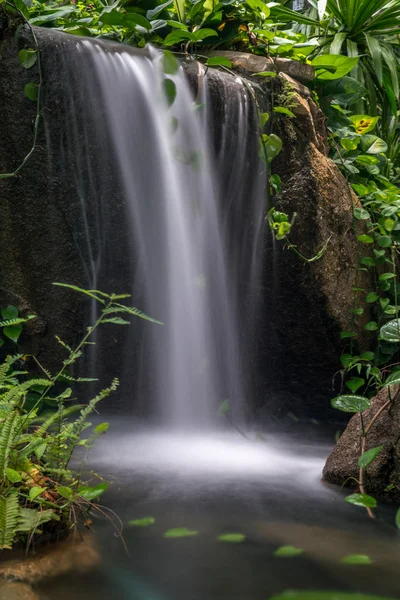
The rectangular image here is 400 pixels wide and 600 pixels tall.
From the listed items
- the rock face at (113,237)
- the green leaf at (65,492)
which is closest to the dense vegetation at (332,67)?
the rock face at (113,237)

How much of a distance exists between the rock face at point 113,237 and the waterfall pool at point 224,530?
815mm

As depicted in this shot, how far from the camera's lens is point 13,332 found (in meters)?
3.07

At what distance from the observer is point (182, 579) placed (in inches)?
61.4

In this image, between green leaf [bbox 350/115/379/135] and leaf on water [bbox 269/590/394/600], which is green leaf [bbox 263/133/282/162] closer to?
green leaf [bbox 350/115/379/135]

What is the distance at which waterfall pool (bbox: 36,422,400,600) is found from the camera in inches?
59.9

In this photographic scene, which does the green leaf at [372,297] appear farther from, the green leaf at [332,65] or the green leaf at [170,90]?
the green leaf at [170,90]

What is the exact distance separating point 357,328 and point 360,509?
1.86 meters

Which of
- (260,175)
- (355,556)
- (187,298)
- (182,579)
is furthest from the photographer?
(260,175)

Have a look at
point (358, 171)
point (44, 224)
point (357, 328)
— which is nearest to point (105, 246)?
point (44, 224)

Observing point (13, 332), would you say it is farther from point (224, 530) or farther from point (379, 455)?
point (379, 455)

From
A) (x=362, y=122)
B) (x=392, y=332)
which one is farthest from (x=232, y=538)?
(x=362, y=122)

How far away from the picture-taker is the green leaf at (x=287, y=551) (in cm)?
173

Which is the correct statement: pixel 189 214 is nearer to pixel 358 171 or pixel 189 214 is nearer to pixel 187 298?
pixel 187 298

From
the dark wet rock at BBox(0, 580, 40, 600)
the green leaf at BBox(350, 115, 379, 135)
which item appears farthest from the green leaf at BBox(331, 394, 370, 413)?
the green leaf at BBox(350, 115, 379, 135)
